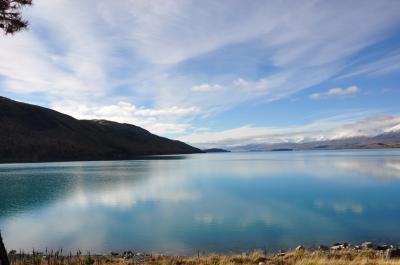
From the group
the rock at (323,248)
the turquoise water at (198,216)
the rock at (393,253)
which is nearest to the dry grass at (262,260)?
the rock at (393,253)

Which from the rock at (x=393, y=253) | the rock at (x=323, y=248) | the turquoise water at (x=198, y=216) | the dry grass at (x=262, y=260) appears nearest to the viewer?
the dry grass at (x=262, y=260)

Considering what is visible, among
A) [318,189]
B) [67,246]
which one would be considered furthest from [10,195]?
[318,189]

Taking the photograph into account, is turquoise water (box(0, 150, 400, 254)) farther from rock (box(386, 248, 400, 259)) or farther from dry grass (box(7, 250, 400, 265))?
rock (box(386, 248, 400, 259))

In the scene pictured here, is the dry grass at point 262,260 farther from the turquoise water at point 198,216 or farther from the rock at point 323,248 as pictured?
the turquoise water at point 198,216

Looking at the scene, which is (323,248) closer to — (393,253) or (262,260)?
(393,253)

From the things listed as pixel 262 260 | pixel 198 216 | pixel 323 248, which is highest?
pixel 262 260

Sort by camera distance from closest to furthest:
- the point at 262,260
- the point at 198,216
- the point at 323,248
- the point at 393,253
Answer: the point at 262,260 → the point at 393,253 → the point at 323,248 → the point at 198,216

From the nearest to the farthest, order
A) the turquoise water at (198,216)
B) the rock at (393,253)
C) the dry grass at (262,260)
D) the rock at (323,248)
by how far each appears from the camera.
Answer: the dry grass at (262,260), the rock at (393,253), the rock at (323,248), the turquoise water at (198,216)

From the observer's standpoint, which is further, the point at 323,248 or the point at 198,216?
the point at 198,216

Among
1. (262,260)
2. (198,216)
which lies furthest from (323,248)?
(198,216)

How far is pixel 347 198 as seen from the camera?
55125mm

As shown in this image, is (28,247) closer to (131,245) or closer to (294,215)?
(131,245)

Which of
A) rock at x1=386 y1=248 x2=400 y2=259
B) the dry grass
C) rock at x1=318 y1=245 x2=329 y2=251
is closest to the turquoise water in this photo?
rock at x1=318 y1=245 x2=329 y2=251

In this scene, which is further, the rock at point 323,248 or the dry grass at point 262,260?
the rock at point 323,248
